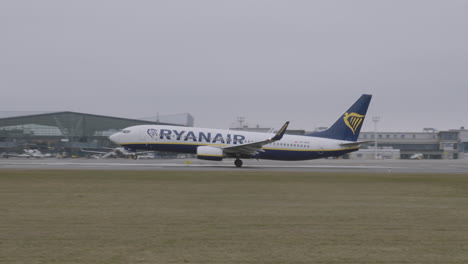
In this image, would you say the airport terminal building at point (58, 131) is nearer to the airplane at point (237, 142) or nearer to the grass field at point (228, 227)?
the airplane at point (237, 142)

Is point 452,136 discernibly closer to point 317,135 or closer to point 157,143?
point 317,135

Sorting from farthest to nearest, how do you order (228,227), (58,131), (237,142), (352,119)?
(58,131) < (352,119) < (237,142) < (228,227)

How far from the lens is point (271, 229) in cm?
905

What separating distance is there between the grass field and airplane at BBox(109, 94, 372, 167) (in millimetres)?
21641

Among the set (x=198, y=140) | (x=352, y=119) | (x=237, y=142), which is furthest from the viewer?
(x=352, y=119)

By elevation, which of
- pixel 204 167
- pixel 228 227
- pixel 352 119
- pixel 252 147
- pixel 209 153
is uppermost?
pixel 352 119

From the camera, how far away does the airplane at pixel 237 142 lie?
37.2 meters

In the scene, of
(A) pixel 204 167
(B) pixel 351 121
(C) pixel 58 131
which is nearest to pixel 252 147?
(A) pixel 204 167

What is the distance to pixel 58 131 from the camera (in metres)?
75.9

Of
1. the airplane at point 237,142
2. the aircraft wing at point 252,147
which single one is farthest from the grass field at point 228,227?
the airplane at point 237,142

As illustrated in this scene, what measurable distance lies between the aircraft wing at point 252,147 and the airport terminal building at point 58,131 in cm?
4363

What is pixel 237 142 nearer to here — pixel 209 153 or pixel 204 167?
pixel 209 153

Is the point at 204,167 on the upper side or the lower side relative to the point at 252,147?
lower

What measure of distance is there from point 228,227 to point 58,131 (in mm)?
74035
